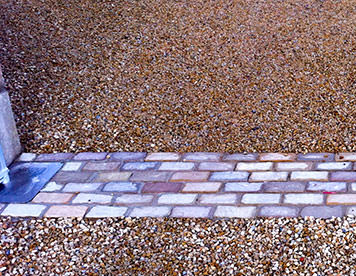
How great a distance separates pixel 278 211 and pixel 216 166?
0.83m

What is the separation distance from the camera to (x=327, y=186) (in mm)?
3932

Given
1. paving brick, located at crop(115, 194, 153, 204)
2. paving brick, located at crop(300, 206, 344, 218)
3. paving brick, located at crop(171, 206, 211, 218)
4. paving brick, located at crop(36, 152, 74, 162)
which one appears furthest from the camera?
paving brick, located at crop(36, 152, 74, 162)

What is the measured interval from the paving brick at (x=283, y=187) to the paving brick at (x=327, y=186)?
7 centimetres

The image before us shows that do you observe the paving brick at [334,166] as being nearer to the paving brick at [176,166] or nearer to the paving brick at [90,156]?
the paving brick at [176,166]

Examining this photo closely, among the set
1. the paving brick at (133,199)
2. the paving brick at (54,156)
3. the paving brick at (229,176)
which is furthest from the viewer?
the paving brick at (54,156)

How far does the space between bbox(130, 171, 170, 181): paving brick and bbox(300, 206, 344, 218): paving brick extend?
1195mm

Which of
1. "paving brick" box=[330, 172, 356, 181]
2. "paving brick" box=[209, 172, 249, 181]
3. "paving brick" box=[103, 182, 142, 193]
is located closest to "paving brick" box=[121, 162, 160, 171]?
"paving brick" box=[103, 182, 142, 193]

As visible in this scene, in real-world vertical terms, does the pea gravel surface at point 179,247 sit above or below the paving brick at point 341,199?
above

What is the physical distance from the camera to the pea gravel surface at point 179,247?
3227mm

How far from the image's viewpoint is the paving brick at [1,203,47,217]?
12.6 ft

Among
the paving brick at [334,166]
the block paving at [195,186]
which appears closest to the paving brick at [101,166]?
the block paving at [195,186]

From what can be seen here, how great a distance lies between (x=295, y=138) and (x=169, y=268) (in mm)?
1997

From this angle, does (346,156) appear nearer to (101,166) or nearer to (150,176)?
(150,176)

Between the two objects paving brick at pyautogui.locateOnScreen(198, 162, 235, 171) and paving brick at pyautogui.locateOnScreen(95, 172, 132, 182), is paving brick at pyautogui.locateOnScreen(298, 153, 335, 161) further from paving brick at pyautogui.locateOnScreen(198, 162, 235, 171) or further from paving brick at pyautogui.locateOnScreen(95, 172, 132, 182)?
paving brick at pyautogui.locateOnScreen(95, 172, 132, 182)
